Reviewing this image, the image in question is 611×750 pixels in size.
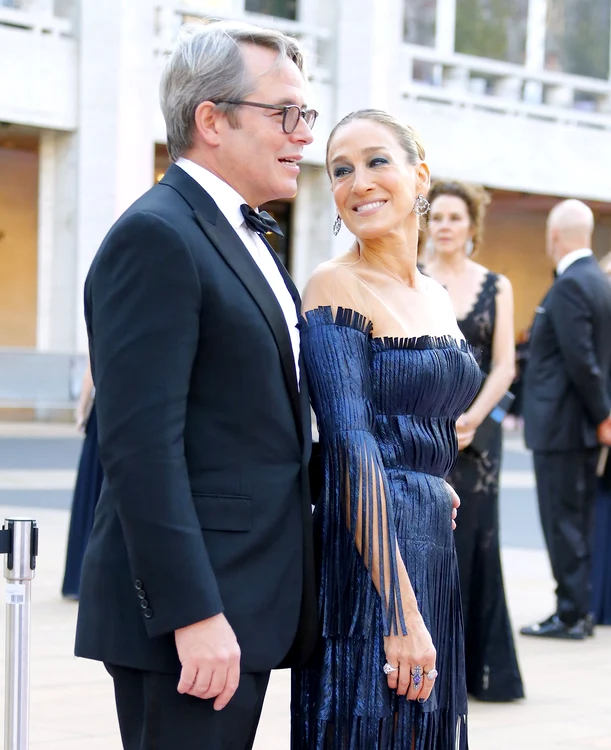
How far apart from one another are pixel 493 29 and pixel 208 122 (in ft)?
77.9

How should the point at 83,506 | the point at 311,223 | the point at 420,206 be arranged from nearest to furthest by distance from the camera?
the point at 420,206
the point at 83,506
the point at 311,223

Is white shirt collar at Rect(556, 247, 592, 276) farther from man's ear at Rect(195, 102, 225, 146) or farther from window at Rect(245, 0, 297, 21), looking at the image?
window at Rect(245, 0, 297, 21)

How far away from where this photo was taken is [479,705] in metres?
5.50

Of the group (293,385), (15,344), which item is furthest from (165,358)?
(15,344)

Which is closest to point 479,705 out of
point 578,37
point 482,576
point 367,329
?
point 482,576

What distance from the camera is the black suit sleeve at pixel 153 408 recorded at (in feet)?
7.97

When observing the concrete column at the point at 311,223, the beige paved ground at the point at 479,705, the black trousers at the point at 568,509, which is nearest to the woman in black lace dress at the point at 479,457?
the beige paved ground at the point at 479,705

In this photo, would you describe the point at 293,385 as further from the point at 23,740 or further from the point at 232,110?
the point at 23,740

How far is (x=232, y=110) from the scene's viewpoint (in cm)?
272

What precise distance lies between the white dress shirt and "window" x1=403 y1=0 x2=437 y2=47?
2213 centimetres

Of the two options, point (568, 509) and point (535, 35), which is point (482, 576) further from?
point (535, 35)

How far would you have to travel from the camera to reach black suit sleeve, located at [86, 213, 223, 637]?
243 centimetres

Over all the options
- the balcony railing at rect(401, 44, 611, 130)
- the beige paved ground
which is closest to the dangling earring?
the beige paved ground

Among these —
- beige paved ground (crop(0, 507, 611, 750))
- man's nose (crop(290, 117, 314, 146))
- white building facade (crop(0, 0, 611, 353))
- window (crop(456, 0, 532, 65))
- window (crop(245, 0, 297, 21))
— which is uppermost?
window (crop(456, 0, 532, 65))
